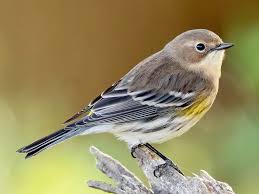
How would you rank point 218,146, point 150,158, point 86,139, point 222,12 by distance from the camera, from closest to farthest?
1. point 150,158
2. point 218,146
3. point 86,139
4. point 222,12

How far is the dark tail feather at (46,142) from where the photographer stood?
3354 millimetres

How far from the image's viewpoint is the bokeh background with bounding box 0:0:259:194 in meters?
4.80

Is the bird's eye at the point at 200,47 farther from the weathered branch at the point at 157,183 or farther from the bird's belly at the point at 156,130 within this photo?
the weathered branch at the point at 157,183

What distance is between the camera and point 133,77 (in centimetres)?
365

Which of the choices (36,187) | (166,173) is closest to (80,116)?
(166,173)

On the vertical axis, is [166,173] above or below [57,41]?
below

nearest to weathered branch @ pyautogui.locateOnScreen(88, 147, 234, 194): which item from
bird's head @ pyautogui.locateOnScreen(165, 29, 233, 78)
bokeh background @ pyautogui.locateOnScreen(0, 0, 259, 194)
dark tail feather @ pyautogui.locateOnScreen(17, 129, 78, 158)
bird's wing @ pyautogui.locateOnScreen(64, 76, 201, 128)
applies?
dark tail feather @ pyautogui.locateOnScreen(17, 129, 78, 158)

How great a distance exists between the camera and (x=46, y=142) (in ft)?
11.1

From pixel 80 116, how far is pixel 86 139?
160cm

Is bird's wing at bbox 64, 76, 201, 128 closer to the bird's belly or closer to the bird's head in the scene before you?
the bird's belly

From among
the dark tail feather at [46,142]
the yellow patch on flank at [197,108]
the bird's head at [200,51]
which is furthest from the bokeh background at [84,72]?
the dark tail feather at [46,142]

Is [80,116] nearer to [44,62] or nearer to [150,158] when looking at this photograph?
[150,158]

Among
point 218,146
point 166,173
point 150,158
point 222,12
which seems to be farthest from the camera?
point 222,12

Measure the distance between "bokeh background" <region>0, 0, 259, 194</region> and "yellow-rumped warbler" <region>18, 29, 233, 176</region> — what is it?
978 millimetres
